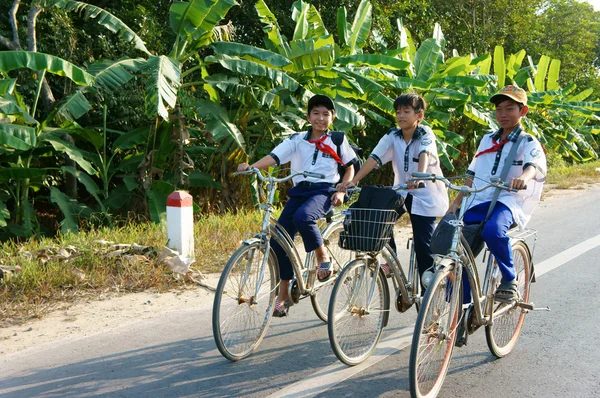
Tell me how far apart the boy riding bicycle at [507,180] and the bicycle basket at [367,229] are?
491mm

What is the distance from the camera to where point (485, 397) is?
3900 mm

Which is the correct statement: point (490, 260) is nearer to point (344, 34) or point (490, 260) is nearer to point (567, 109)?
point (344, 34)

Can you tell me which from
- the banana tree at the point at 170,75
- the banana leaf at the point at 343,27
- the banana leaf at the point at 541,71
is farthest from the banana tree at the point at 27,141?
the banana leaf at the point at 541,71

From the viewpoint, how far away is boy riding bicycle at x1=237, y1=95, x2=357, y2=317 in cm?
471

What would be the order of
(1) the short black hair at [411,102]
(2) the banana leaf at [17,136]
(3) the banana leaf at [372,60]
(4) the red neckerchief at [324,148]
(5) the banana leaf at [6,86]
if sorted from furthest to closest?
(3) the banana leaf at [372,60] → (5) the banana leaf at [6,86] → (2) the banana leaf at [17,136] → (4) the red neckerchief at [324,148] → (1) the short black hair at [411,102]

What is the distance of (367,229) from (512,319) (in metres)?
1.42

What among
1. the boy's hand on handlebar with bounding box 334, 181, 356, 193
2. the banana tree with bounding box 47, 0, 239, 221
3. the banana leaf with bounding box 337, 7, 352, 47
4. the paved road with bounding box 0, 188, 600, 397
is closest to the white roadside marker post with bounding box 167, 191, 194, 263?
the paved road with bounding box 0, 188, 600, 397

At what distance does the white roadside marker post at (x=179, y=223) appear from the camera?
679cm

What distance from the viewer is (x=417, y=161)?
4789 millimetres

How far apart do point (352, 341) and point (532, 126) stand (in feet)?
37.2

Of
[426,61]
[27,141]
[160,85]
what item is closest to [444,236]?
[160,85]

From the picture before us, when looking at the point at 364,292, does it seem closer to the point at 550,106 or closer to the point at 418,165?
the point at 418,165

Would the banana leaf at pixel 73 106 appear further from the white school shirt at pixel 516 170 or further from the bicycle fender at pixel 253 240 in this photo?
the white school shirt at pixel 516 170

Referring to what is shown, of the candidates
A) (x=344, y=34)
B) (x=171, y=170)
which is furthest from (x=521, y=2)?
(x=171, y=170)
